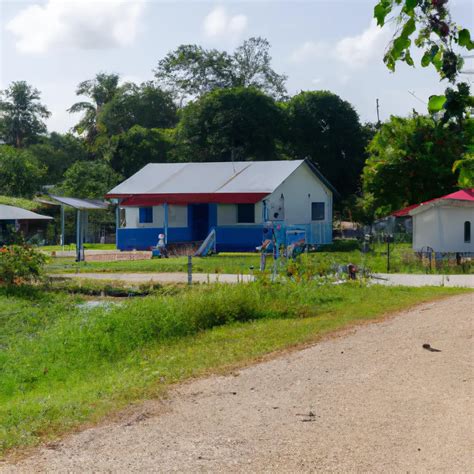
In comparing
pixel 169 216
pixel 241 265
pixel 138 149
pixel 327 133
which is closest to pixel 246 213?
pixel 169 216

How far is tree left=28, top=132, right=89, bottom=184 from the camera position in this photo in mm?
60097

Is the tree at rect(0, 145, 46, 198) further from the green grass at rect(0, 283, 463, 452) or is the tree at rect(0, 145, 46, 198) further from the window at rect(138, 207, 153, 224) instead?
the green grass at rect(0, 283, 463, 452)

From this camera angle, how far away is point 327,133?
48.9 metres

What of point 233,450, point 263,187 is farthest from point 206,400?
point 263,187

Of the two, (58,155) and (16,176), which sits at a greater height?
(58,155)

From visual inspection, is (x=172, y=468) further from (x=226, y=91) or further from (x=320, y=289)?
(x=226, y=91)

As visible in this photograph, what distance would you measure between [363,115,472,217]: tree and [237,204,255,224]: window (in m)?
6.25

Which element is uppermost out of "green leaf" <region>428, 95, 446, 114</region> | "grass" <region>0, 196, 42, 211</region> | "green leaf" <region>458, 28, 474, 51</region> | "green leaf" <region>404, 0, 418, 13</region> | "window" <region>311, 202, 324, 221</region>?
"grass" <region>0, 196, 42, 211</region>

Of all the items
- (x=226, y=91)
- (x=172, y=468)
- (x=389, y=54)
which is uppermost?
(x=226, y=91)

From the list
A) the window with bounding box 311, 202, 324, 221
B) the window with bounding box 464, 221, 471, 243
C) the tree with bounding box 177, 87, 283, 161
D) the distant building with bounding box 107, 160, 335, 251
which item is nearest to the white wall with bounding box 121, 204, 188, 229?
the distant building with bounding box 107, 160, 335, 251

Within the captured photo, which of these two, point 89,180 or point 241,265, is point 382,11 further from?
point 89,180

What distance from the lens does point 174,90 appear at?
63.6 metres

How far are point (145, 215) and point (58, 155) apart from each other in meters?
27.5

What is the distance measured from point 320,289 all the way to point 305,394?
8585mm
